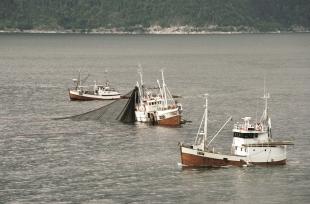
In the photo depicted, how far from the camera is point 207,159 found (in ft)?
364

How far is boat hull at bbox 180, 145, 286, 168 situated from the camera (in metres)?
110

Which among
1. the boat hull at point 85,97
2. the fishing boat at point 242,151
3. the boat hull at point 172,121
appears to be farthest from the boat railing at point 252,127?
the boat hull at point 85,97

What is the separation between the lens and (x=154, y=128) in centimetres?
14812

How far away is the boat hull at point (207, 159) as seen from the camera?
110438mm

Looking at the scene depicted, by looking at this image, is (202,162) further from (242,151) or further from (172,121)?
(172,121)

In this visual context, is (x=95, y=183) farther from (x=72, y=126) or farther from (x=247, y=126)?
(x=72, y=126)

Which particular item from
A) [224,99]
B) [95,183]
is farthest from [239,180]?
[224,99]

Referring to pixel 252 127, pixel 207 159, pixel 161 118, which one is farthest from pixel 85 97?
pixel 252 127

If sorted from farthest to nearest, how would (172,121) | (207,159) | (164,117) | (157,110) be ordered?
(157,110), (164,117), (172,121), (207,159)

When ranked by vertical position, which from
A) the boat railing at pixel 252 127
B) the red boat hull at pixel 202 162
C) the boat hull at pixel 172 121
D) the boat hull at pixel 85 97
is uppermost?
the boat hull at pixel 85 97

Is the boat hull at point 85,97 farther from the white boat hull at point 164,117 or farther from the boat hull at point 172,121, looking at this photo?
the boat hull at point 172,121

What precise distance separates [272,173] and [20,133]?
4524 cm

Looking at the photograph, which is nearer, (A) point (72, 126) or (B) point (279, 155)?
(B) point (279, 155)

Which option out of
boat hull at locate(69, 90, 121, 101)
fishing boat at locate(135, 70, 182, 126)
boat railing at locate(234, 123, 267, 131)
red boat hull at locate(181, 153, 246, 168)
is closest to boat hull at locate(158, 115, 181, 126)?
fishing boat at locate(135, 70, 182, 126)
